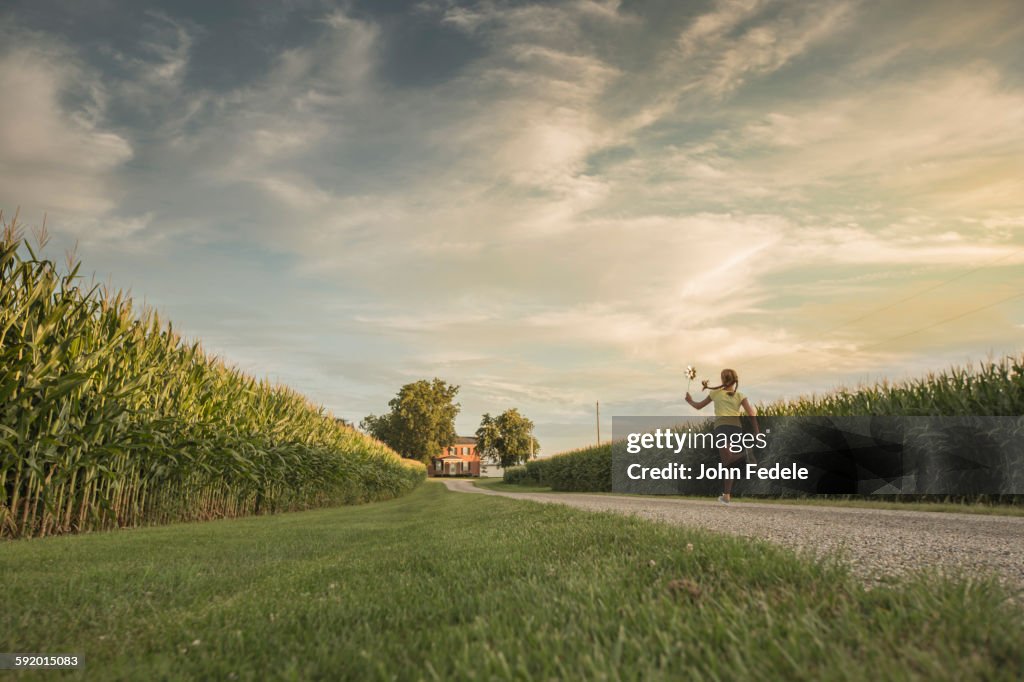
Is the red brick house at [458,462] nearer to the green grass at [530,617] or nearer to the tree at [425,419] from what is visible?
the tree at [425,419]

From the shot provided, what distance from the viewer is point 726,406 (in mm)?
10859

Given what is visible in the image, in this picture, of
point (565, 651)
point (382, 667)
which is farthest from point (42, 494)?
point (565, 651)

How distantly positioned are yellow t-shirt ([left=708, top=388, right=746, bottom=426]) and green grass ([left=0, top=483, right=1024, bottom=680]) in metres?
6.57

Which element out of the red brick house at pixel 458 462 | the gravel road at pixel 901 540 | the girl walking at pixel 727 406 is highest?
the girl walking at pixel 727 406

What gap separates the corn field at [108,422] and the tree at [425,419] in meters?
61.6

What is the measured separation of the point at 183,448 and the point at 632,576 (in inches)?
347

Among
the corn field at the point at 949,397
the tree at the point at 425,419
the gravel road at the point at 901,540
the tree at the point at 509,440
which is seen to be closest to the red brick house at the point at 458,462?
the tree at the point at 509,440

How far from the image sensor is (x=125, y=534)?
7309 mm

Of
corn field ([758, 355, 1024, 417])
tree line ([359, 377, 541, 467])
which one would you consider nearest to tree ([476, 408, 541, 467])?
tree line ([359, 377, 541, 467])

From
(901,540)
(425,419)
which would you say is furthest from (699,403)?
(425,419)

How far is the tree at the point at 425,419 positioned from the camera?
2943 inches

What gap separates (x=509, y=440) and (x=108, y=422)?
273 feet

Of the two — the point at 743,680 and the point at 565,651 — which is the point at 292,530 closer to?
the point at 565,651

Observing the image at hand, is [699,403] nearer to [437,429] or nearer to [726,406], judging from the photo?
[726,406]
